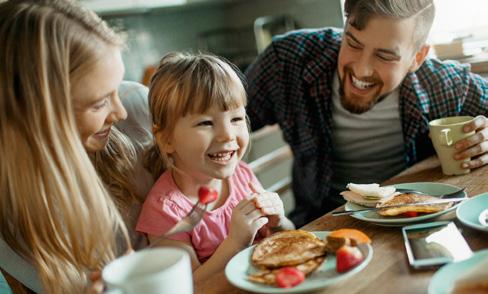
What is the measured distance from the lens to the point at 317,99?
169 centimetres

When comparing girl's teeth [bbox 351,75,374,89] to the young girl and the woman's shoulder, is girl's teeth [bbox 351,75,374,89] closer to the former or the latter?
the young girl

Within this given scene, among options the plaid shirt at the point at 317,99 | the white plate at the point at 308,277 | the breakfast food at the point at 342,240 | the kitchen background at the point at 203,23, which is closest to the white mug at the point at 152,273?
the white plate at the point at 308,277

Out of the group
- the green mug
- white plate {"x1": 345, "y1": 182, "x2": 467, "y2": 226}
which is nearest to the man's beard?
the green mug

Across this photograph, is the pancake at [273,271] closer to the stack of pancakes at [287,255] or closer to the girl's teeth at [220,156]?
the stack of pancakes at [287,255]

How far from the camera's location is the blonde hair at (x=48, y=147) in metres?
0.84

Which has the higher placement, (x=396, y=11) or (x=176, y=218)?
(x=396, y=11)

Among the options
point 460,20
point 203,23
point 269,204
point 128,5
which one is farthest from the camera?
point 203,23

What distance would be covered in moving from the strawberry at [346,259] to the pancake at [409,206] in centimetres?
22

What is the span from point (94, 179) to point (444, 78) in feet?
3.65

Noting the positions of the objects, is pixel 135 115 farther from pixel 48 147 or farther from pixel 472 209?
pixel 472 209

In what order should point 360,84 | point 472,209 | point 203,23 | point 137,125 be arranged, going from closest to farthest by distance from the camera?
point 472,209 < point 137,125 < point 360,84 < point 203,23

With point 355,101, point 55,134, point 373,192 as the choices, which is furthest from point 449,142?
point 55,134

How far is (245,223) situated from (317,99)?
79cm

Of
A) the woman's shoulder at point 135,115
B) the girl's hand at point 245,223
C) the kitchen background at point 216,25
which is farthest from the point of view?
the kitchen background at point 216,25
